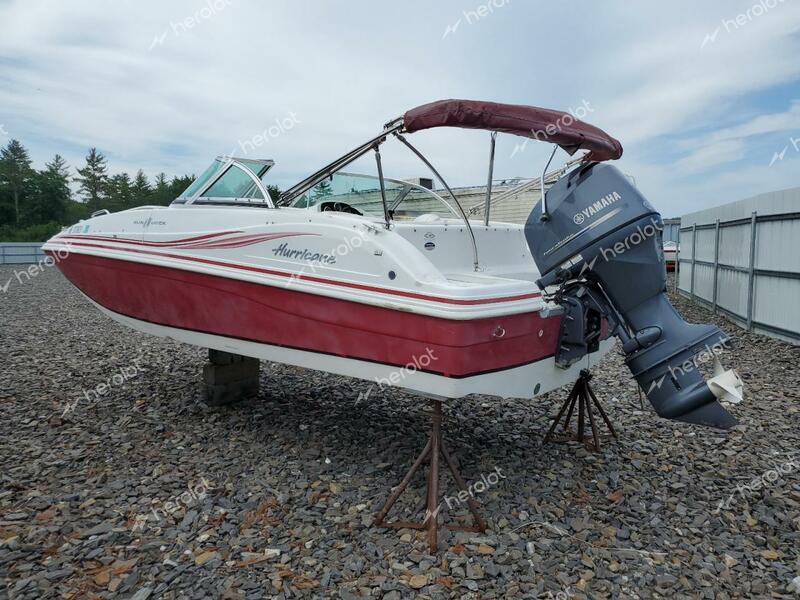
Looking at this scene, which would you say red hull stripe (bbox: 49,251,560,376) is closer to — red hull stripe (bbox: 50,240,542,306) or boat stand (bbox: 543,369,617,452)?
red hull stripe (bbox: 50,240,542,306)

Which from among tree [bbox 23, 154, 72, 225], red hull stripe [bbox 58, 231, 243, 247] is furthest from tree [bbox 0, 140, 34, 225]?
red hull stripe [bbox 58, 231, 243, 247]

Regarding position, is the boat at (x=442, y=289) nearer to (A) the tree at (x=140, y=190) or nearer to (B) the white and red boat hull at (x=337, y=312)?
(B) the white and red boat hull at (x=337, y=312)

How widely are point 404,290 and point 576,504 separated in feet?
5.08

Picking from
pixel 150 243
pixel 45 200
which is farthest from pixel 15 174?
pixel 150 243

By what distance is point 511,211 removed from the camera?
9.85m

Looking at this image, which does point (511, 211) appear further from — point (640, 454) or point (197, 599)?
point (197, 599)

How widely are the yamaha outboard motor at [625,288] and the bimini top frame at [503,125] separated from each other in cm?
19

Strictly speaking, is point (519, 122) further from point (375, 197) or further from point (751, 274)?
point (751, 274)

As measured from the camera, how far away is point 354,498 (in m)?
3.19

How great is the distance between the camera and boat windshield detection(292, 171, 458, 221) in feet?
14.8

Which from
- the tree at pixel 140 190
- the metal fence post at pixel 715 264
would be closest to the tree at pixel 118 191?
the tree at pixel 140 190

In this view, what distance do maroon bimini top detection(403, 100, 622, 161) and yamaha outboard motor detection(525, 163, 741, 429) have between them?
7.1 inches

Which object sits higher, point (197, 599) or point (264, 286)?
point (264, 286)

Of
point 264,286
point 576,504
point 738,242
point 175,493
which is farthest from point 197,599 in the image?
point 738,242
